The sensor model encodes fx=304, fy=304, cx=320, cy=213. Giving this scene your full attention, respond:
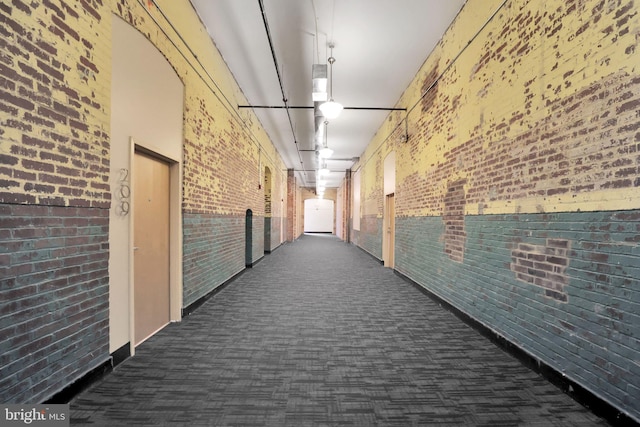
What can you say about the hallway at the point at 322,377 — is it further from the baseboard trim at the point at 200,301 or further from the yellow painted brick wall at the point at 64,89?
the yellow painted brick wall at the point at 64,89

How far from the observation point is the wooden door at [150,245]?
3111 millimetres

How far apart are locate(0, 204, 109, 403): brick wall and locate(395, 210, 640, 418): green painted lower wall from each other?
11.8ft

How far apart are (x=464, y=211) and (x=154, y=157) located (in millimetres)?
3846

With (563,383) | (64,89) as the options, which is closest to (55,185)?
(64,89)

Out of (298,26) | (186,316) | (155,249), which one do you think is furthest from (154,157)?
(298,26)

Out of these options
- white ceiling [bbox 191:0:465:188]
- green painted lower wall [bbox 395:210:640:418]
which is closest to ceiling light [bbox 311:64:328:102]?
white ceiling [bbox 191:0:465:188]

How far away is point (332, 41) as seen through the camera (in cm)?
457

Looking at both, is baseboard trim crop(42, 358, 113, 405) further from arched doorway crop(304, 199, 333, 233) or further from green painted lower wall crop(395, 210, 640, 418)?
arched doorway crop(304, 199, 333, 233)

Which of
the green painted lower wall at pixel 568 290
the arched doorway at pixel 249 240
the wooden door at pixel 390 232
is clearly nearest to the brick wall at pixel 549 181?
the green painted lower wall at pixel 568 290

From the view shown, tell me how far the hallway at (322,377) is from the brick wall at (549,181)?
17.7 inches

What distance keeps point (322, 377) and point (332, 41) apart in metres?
4.45

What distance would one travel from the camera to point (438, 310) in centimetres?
436

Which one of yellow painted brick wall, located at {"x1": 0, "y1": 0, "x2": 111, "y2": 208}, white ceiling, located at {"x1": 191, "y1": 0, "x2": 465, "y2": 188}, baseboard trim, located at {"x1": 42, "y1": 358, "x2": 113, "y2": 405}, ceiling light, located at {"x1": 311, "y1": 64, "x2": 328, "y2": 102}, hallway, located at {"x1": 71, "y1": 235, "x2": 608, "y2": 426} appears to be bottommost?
hallway, located at {"x1": 71, "y1": 235, "x2": 608, "y2": 426}

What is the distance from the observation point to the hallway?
2008 mm
